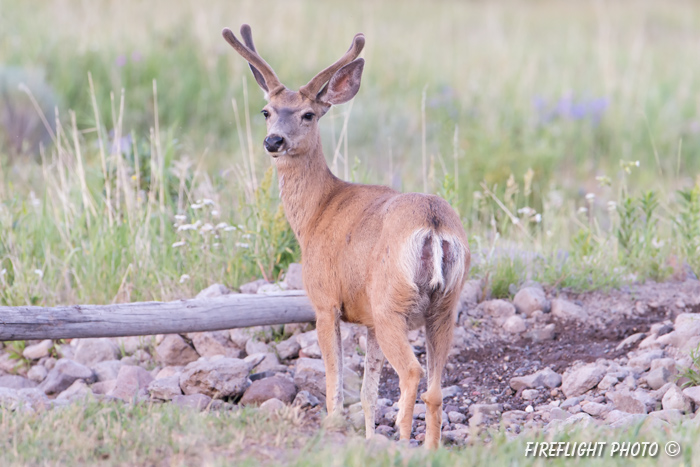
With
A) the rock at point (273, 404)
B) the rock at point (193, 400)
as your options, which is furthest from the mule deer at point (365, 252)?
the rock at point (193, 400)

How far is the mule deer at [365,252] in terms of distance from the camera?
3.91 metres

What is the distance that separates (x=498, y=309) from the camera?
6.01 meters

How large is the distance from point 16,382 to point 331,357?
2.41 meters

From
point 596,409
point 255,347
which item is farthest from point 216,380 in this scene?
point 596,409

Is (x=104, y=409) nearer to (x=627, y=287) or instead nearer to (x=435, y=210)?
(x=435, y=210)

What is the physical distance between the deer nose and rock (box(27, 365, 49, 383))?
90.8 inches

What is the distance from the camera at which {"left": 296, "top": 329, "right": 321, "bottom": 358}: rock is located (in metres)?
5.52

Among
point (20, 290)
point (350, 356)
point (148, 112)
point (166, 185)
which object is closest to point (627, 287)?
point (350, 356)

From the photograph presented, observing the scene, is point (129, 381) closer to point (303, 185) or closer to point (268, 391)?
point (268, 391)

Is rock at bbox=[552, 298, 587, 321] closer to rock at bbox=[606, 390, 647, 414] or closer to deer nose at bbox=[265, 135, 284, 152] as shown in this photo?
rock at bbox=[606, 390, 647, 414]

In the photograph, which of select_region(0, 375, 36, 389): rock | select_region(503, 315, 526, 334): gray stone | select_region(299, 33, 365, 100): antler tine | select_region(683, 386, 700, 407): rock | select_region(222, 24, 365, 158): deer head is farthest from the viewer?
select_region(503, 315, 526, 334): gray stone

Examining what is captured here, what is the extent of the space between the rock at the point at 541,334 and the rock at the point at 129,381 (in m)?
2.51

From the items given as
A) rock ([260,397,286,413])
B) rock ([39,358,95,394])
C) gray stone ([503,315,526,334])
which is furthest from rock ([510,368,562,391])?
rock ([39,358,95,394])

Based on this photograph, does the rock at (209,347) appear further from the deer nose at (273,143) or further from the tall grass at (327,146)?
the deer nose at (273,143)
